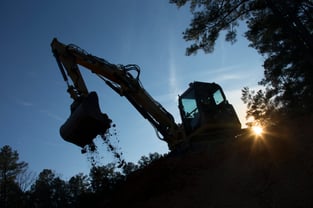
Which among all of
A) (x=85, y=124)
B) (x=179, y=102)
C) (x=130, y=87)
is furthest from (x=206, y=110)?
(x=85, y=124)

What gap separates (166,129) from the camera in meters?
9.91

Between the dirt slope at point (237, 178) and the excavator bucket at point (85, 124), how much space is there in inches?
74.7

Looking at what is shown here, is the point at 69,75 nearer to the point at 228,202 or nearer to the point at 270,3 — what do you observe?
the point at 228,202

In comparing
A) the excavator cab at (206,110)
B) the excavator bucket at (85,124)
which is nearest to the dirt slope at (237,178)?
the excavator cab at (206,110)

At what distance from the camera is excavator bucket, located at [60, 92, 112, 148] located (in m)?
5.86

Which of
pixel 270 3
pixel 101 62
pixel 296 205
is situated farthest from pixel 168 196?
pixel 270 3

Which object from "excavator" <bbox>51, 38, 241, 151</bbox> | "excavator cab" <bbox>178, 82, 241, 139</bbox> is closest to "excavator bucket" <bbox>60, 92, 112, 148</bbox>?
"excavator" <bbox>51, 38, 241, 151</bbox>

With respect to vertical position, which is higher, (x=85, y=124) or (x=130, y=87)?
(x=130, y=87)

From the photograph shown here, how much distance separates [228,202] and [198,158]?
286cm

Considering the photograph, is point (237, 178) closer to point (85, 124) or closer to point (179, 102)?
point (85, 124)

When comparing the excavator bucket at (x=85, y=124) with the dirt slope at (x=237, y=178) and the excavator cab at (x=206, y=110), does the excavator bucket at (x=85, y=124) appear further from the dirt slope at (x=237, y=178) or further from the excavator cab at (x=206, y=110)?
the excavator cab at (x=206, y=110)

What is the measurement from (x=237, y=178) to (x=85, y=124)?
4169 millimetres

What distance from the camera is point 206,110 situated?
9.35 m

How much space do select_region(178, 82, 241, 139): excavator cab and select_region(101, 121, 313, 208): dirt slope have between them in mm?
1655
